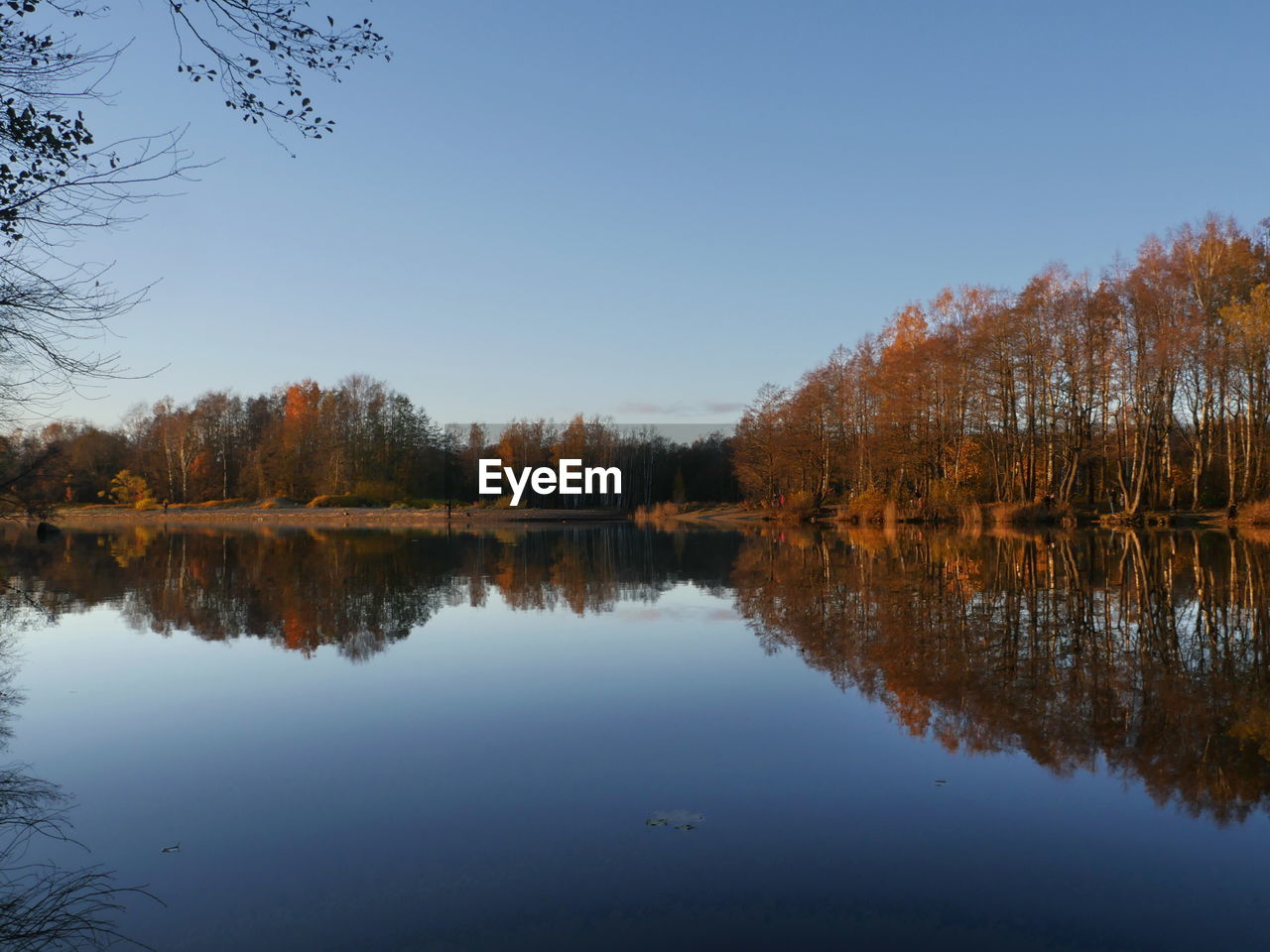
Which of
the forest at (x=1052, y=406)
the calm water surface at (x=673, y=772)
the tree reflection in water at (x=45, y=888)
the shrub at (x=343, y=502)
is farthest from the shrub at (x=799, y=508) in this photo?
the tree reflection in water at (x=45, y=888)

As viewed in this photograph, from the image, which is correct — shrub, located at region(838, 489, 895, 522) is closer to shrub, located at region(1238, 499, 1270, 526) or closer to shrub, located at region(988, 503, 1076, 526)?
shrub, located at region(988, 503, 1076, 526)

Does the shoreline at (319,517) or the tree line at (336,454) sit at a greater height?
the tree line at (336,454)

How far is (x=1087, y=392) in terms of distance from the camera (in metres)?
32.6

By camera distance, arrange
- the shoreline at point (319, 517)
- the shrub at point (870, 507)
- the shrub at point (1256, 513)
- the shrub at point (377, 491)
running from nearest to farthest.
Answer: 1. the shrub at point (1256, 513)
2. the shrub at point (870, 507)
3. the shoreline at point (319, 517)
4. the shrub at point (377, 491)

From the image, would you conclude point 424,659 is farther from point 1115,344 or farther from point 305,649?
point 1115,344

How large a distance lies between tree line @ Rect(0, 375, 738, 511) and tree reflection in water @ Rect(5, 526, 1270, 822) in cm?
3707

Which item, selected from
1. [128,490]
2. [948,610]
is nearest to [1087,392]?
[948,610]

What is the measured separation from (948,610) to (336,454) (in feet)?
185

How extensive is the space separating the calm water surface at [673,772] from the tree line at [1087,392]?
71.6 ft

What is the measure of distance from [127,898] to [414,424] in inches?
2585

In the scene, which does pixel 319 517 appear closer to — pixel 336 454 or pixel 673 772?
pixel 336 454

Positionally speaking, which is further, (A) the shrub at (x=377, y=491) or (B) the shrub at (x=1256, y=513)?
(A) the shrub at (x=377, y=491)

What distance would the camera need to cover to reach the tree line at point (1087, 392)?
29672mm

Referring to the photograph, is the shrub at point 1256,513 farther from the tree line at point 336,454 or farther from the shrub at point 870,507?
the tree line at point 336,454
